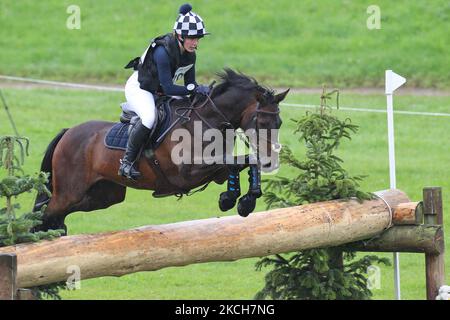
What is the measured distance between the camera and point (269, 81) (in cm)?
2159

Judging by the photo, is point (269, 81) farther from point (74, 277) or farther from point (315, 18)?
point (74, 277)

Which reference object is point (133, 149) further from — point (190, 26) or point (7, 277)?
point (7, 277)

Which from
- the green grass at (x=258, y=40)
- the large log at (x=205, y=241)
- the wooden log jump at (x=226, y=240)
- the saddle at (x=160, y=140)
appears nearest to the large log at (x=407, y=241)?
the wooden log jump at (x=226, y=240)

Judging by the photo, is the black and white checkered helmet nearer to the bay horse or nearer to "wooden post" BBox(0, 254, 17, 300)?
the bay horse

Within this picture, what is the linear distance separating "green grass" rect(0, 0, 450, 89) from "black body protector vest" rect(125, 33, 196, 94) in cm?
1215

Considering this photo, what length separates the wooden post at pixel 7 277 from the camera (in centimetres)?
689

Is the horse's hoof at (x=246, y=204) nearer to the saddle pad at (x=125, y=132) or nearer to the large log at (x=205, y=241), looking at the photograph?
the large log at (x=205, y=241)

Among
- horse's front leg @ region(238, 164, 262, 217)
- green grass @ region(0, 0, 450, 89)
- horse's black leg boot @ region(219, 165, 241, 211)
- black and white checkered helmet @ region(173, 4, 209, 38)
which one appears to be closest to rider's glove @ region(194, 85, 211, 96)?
black and white checkered helmet @ region(173, 4, 209, 38)

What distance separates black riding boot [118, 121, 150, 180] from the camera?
9172mm

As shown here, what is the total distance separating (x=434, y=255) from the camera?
9.74 m

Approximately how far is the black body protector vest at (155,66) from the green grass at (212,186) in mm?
3240

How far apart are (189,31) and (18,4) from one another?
702 inches

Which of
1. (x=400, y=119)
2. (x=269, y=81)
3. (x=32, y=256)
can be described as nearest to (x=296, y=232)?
(x=32, y=256)

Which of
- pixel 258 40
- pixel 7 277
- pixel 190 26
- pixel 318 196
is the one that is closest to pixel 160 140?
pixel 190 26
